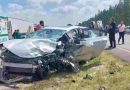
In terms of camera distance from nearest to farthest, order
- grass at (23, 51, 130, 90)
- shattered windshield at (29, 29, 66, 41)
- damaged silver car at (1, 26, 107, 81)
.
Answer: grass at (23, 51, 130, 90) → damaged silver car at (1, 26, 107, 81) → shattered windshield at (29, 29, 66, 41)

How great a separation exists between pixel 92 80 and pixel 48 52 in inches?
78.3

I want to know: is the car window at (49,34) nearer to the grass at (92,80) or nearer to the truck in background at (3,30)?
the grass at (92,80)

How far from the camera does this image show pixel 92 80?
1044cm

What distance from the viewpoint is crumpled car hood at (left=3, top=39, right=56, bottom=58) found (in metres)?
11.2

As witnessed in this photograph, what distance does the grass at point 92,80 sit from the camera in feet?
31.4

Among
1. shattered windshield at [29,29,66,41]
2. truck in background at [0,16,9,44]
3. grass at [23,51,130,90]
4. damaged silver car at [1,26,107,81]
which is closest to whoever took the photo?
grass at [23,51,130,90]

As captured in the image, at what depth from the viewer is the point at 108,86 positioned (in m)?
9.46

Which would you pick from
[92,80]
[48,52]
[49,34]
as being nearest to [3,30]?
[49,34]

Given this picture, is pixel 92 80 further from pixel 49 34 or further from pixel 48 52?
pixel 49 34

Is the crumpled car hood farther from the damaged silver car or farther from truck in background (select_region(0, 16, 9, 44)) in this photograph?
truck in background (select_region(0, 16, 9, 44))

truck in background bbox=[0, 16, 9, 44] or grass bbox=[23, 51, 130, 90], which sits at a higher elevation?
truck in background bbox=[0, 16, 9, 44]

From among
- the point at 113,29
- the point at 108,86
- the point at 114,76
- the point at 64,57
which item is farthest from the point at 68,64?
the point at 113,29

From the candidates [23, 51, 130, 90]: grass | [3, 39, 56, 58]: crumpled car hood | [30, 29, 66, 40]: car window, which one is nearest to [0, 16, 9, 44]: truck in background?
[30, 29, 66, 40]: car window

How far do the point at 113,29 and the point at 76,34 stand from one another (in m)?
7.70
